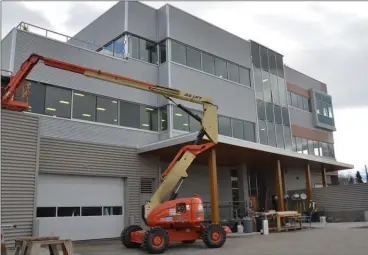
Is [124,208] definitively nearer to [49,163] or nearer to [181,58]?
[49,163]

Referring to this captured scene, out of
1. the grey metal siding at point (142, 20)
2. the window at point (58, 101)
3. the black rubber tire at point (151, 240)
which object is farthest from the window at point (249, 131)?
the black rubber tire at point (151, 240)

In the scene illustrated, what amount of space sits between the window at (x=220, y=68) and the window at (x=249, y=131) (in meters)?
3.78

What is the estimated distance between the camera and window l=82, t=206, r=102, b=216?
18906 millimetres

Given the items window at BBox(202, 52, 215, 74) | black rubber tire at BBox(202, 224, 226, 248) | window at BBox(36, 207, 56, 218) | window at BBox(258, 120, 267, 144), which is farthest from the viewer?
window at BBox(258, 120, 267, 144)

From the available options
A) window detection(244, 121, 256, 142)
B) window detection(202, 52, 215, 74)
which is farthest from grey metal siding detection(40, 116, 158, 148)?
window detection(244, 121, 256, 142)

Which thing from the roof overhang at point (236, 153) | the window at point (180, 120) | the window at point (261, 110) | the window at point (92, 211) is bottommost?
the window at point (92, 211)

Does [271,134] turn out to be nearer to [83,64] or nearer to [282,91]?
[282,91]

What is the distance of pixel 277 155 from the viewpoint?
24234 mm

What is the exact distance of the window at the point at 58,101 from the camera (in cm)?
1869

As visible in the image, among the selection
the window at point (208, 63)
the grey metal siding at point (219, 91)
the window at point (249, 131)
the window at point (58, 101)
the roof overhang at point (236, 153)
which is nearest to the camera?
the window at point (58, 101)

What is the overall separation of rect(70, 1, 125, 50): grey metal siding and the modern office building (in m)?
0.07

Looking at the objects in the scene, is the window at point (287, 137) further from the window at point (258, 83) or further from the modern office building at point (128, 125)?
the window at point (258, 83)

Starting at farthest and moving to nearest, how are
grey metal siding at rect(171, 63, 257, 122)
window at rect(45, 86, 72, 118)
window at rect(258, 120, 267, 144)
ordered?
1. window at rect(258, 120, 267, 144)
2. grey metal siding at rect(171, 63, 257, 122)
3. window at rect(45, 86, 72, 118)

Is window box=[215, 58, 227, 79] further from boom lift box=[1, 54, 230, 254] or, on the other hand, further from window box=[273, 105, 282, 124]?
boom lift box=[1, 54, 230, 254]
